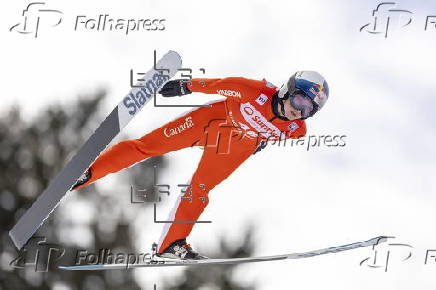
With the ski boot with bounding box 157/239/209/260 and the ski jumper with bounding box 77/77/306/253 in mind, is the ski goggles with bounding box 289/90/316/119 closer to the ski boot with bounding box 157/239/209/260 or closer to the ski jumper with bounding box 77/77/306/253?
the ski jumper with bounding box 77/77/306/253

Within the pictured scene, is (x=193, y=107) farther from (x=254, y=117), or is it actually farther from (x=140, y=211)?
(x=140, y=211)

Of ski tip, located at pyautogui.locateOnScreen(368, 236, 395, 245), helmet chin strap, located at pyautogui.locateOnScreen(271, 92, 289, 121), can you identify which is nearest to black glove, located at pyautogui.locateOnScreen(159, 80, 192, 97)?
helmet chin strap, located at pyautogui.locateOnScreen(271, 92, 289, 121)

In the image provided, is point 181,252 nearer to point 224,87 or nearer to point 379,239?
point 224,87

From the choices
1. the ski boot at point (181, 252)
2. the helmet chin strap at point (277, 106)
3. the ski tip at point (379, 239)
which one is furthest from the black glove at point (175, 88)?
the ski tip at point (379, 239)

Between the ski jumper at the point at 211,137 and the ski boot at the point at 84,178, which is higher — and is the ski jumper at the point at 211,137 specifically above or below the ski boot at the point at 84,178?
above

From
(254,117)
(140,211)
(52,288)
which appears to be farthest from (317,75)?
(52,288)

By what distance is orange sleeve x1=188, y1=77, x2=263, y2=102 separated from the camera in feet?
28.6

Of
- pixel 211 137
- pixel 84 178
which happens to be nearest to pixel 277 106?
pixel 211 137

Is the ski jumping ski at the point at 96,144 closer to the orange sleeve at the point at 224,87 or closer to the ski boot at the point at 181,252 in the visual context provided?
the orange sleeve at the point at 224,87

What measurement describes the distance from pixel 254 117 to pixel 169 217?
5.24ft

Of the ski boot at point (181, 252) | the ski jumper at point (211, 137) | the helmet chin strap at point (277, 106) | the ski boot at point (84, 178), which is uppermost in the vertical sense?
the helmet chin strap at point (277, 106)

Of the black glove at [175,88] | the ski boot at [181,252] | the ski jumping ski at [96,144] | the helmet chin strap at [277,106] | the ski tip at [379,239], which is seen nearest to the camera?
the ski jumping ski at [96,144]

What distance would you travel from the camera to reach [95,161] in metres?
8.91

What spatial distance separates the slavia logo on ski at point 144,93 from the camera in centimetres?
888
